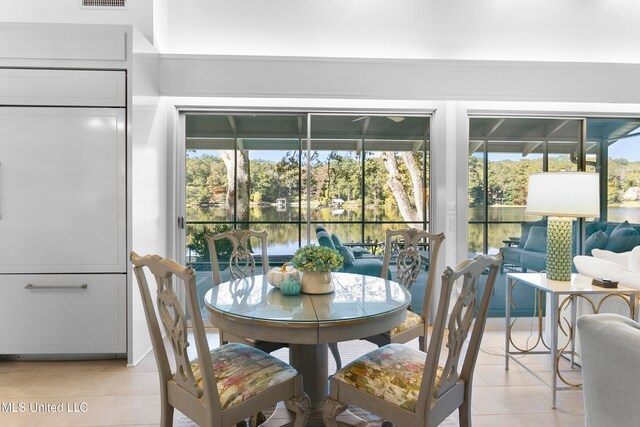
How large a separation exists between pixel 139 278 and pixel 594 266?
2.74 meters

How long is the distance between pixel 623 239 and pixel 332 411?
377 cm

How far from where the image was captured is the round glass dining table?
1.54 m

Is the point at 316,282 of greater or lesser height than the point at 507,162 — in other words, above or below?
below

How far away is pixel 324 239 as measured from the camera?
362cm

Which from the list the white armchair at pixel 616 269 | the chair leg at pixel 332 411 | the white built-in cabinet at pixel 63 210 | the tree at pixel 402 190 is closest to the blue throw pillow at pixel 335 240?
the tree at pixel 402 190

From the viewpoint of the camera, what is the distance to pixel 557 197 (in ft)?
7.95

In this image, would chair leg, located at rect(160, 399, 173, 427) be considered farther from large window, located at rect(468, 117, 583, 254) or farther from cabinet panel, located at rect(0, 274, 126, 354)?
large window, located at rect(468, 117, 583, 254)

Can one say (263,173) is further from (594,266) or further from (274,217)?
(594,266)

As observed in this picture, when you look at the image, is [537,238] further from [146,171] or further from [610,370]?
[146,171]

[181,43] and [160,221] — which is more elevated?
[181,43]

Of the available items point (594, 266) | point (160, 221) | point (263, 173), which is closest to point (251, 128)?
point (263, 173)

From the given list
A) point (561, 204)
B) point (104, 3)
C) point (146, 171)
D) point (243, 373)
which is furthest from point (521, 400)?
point (104, 3)

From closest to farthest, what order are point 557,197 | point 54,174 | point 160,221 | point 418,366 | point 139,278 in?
1. point 139,278
2. point 418,366
3. point 557,197
4. point 54,174
5. point 160,221

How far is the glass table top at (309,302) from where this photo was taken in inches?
63.1
